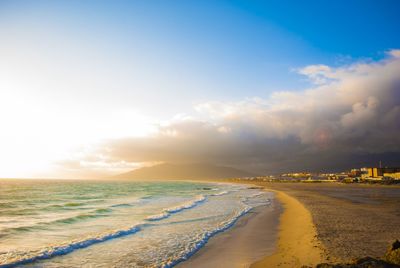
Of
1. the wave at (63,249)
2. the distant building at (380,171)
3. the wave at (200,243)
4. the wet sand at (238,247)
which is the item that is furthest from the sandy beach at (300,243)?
the distant building at (380,171)

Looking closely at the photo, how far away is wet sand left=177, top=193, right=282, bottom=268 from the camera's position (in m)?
11.7

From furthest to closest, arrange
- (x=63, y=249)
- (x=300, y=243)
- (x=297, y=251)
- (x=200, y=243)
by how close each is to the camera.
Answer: (x=200, y=243)
(x=63, y=249)
(x=300, y=243)
(x=297, y=251)

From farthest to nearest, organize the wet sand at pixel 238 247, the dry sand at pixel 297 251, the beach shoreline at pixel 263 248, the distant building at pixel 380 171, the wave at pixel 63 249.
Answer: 1. the distant building at pixel 380 171
2. the wave at pixel 63 249
3. the wet sand at pixel 238 247
4. the beach shoreline at pixel 263 248
5. the dry sand at pixel 297 251

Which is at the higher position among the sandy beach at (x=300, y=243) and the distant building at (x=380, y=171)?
the sandy beach at (x=300, y=243)

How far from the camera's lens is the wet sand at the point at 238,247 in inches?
462

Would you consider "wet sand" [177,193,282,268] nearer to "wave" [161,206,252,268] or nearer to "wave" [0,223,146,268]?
"wave" [161,206,252,268]

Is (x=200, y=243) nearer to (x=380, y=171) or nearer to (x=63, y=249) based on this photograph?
(x=63, y=249)

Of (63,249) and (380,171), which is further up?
(63,249)

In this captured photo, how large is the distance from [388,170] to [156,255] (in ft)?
626

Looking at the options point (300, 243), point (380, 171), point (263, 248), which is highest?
point (300, 243)

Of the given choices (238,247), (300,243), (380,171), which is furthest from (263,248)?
(380,171)

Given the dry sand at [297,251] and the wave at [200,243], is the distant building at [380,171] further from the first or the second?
the dry sand at [297,251]

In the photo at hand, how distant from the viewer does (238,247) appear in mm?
14273

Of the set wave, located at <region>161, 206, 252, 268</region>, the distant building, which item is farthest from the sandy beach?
the distant building
